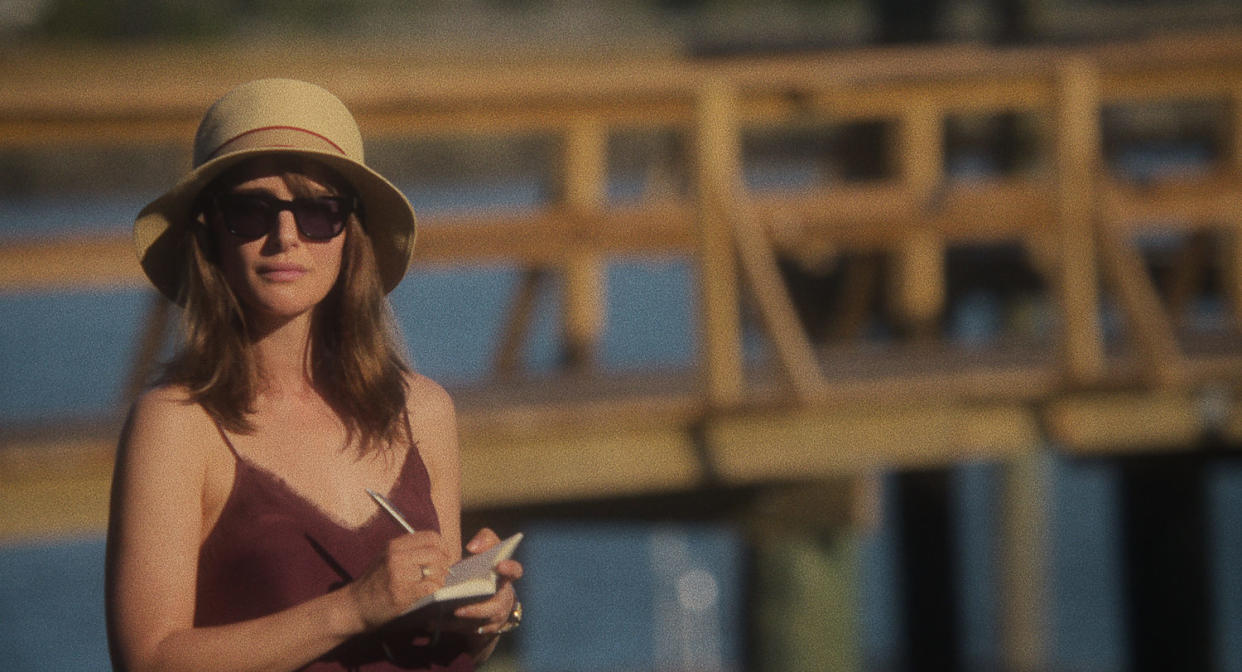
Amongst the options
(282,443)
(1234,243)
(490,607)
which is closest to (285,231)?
(282,443)

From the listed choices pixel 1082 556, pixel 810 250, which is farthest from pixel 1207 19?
pixel 1082 556

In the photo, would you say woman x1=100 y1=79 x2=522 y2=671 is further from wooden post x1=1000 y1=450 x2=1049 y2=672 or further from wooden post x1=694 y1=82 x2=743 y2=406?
wooden post x1=1000 y1=450 x2=1049 y2=672

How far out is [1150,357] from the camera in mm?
6270

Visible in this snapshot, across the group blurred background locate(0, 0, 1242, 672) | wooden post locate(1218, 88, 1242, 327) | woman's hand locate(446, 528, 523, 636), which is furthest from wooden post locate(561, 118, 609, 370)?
woman's hand locate(446, 528, 523, 636)

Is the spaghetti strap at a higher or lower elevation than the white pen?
higher

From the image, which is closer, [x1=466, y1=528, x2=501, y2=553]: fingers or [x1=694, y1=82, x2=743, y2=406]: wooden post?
[x1=466, y1=528, x2=501, y2=553]: fingers

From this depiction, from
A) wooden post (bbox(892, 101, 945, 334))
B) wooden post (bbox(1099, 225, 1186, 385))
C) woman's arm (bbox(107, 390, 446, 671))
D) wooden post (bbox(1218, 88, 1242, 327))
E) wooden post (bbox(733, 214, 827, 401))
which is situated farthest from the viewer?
wooden post (bbox(1218, 88, 1242, 327))

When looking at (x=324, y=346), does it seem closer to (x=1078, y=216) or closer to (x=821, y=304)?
(x=1078, y=216)

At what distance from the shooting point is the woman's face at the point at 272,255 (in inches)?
88.4

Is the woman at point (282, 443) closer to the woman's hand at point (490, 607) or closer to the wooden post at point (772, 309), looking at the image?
the woman's hand at point (490, 607)

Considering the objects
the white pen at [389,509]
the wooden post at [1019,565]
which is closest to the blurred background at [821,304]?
the white pen at [389,509]

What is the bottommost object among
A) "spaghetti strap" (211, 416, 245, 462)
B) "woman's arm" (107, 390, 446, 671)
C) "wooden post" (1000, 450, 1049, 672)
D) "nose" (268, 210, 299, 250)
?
"wooden post" (1000, 450, 1049, 672)

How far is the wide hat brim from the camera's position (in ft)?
7.36

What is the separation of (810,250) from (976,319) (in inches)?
1285
